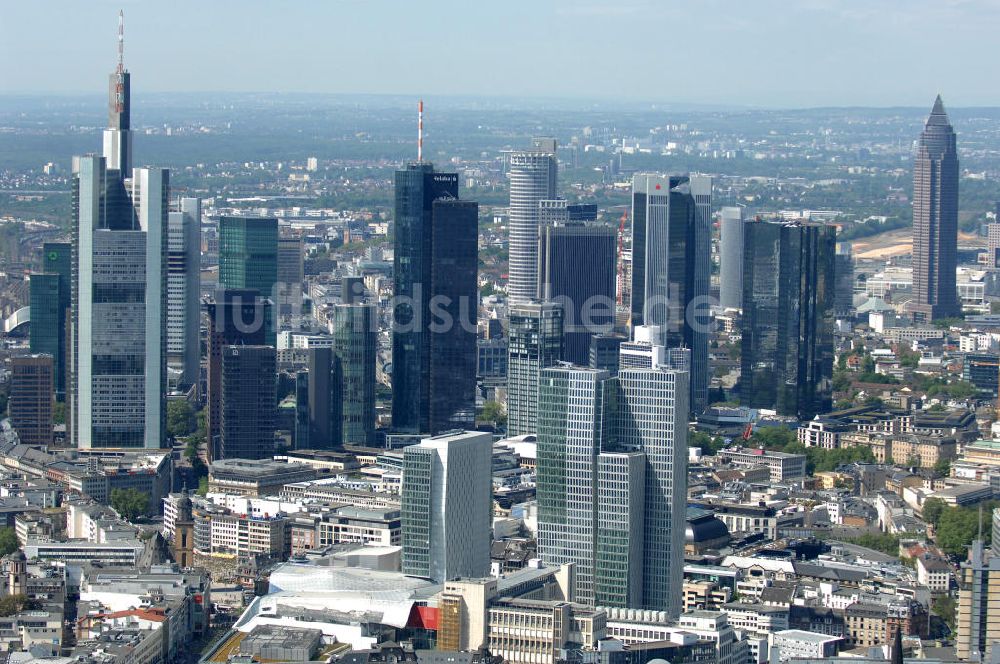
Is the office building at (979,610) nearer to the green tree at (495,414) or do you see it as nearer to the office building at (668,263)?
the green tree at (495,414)

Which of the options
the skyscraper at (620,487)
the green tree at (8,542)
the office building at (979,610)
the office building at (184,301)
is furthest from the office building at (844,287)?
the office building at (979,610)

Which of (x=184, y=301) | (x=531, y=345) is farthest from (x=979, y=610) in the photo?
(x=184, y=301)

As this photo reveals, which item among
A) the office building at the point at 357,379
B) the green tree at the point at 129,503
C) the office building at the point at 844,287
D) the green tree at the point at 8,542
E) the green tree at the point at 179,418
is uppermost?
the office building at the point at 844,287

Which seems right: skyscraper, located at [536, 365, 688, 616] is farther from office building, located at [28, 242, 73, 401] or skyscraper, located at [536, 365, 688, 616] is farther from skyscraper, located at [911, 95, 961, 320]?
skyscraper, located at [911, 95, 961, 320]

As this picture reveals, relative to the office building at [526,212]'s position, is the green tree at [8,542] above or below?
below

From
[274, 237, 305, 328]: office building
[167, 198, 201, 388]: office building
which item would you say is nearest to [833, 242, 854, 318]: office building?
[274, 237, 305, 328]: office building

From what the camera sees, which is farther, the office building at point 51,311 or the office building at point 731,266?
the office building at point 731,266
